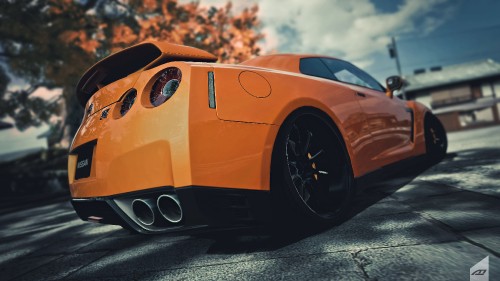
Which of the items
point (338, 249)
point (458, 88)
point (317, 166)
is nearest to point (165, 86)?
point (317, 166)

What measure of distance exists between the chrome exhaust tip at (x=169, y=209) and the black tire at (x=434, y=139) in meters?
3.33

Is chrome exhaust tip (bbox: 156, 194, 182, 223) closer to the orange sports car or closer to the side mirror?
the orange sports car

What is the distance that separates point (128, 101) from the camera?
1973 millimetres

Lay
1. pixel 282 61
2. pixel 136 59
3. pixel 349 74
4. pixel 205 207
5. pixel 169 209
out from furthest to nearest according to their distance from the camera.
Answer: pixel 349 74
pixel 282 61
pixel 136 59
pixel 169 209
pixel 205 207

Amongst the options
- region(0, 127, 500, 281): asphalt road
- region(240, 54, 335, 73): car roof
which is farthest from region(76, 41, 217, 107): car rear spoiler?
region(0, 127, 500, 281): asphalt road

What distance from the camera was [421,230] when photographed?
5.86 ft

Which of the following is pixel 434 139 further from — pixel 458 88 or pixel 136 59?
pixel 458 88

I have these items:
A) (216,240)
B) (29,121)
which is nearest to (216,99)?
(216,240)

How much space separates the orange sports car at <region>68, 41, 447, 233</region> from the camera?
5.34 ft

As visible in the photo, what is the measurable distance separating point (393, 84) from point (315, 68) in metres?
1.50

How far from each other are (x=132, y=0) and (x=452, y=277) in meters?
13.9

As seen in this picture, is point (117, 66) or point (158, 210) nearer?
point (158, 210)
